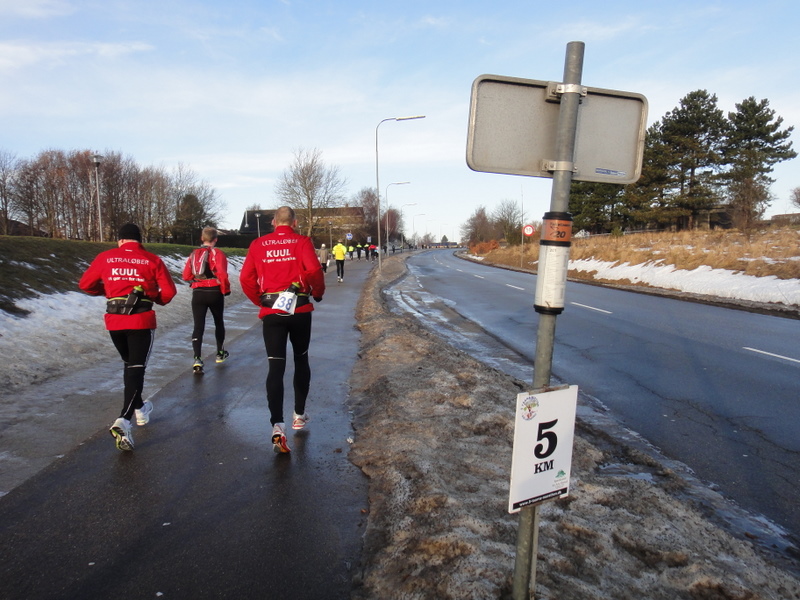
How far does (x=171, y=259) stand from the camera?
779 inches

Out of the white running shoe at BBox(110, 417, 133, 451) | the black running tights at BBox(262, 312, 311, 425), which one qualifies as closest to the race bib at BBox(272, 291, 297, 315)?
the black running tights at BBox(262, 312, 311, 425)

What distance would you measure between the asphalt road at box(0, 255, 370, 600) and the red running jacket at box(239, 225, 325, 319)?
1193 millimetres

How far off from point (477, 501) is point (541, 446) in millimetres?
1224

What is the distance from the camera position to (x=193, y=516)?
3.45 m

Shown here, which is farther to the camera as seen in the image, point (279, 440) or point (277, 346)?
point (277, 346)

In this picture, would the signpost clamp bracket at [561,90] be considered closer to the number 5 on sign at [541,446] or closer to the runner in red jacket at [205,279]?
the number 5 on sign at [541,446]

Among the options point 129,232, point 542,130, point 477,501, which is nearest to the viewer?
point 542,130

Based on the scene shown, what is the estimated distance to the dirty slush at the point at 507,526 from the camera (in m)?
2.58

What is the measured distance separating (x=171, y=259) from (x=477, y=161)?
761 inches

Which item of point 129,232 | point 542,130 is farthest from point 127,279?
point 542,130

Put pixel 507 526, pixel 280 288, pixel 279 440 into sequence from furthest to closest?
pixel 280 288, pixel 279 440, pixel 507 526

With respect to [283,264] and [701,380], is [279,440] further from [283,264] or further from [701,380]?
[701,380]

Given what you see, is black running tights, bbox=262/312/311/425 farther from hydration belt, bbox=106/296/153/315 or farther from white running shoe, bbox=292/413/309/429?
hydration belt, bbox=106/296/153/315

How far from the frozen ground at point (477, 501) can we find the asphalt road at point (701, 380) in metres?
0.44
